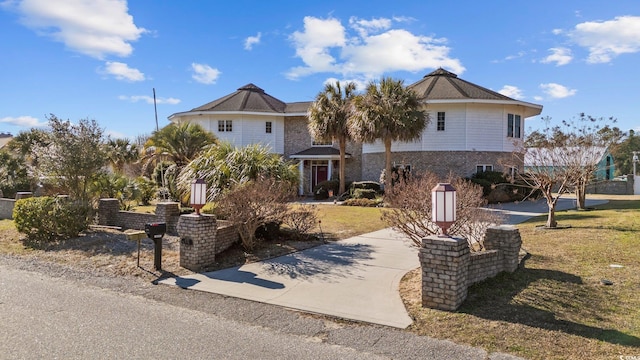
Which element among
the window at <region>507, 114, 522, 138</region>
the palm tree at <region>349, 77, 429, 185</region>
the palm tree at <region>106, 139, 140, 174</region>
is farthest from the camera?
the palm tree at <region>106, 139, 140, 174</region>

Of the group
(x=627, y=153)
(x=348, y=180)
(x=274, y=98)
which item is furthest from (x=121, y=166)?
(x=627, y=153)

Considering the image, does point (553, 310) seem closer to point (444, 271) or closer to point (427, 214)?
point (444, 271)

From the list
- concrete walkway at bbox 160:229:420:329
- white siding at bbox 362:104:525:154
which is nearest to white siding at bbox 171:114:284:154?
white siding at bbox 362:104:525:154

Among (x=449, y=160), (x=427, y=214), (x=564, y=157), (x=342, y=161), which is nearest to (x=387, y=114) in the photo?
(x=342, y=161)

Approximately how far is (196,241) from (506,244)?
5591mm

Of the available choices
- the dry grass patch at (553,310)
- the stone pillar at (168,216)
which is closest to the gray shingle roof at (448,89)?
the stone pillar at (168,216)

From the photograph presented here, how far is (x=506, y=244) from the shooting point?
7125mm

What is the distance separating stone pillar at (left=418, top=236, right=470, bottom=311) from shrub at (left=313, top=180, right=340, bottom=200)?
68.1ft

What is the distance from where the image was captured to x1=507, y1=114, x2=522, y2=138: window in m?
25.4

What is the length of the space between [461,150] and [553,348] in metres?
21.3

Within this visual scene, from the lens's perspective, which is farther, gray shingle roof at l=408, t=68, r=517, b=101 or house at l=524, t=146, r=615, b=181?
gray shingle roof at l=408, t=68, r=517, b=101

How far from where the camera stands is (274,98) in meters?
34.0

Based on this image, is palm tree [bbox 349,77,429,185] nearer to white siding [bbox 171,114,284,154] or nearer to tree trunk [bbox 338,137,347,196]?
tree trunk [bbox 338,137,347,196]

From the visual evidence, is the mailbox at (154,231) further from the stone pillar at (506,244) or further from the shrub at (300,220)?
the stone pillar at (506,244)
